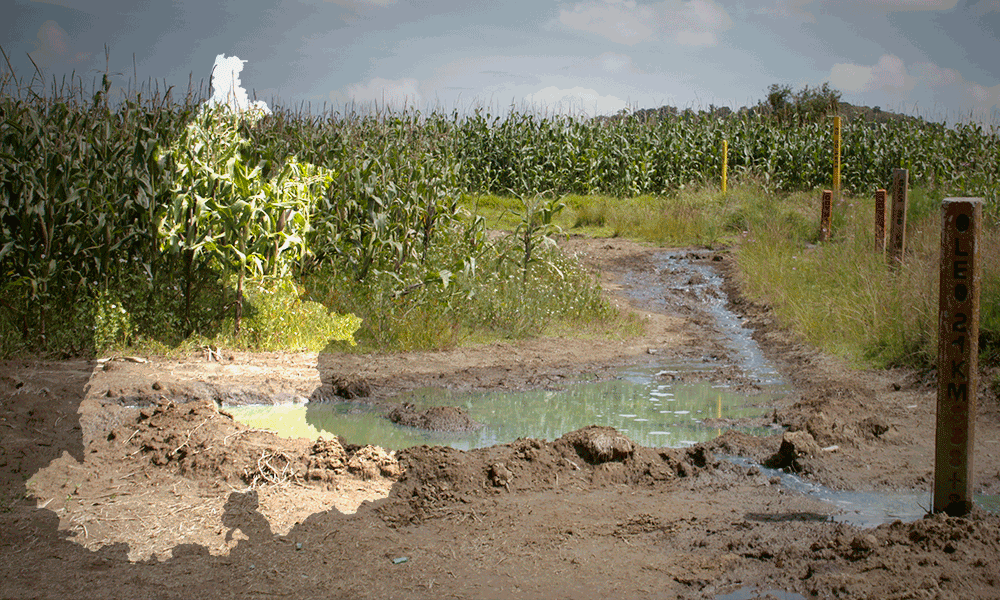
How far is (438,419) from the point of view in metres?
6.64

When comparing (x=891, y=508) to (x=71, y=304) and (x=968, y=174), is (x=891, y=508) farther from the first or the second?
(x=968, y=174)

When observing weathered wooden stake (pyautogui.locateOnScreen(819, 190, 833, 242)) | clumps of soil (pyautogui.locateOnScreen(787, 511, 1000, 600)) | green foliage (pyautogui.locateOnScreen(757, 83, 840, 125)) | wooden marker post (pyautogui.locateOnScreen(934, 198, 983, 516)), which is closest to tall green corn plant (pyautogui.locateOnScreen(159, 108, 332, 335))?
clumps of soil (pyautogui.locateOnScreen(787, 511, 1000, 600))

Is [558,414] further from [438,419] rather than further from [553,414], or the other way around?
Answer: [438,419]

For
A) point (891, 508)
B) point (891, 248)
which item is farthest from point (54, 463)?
point (891, 248)

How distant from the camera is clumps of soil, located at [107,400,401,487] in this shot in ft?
16.5

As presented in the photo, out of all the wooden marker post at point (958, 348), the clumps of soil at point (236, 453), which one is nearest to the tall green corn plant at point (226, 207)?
the clumps of soil at point (236, 453)

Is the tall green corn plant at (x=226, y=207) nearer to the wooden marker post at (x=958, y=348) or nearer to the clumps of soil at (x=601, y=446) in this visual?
the clumps of soil at (x=601, y=446)

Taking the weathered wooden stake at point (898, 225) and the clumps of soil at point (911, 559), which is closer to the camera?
the clumps of soil at point (911, 559)

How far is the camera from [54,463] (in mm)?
4953

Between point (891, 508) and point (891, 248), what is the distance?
22.7 ft

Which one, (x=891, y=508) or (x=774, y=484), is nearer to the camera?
(x=891, y=508)

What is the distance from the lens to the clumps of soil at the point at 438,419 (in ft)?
21.5

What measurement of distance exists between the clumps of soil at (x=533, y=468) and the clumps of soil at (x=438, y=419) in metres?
1.03

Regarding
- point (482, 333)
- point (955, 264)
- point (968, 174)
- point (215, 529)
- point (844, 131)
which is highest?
point (844, 131)
